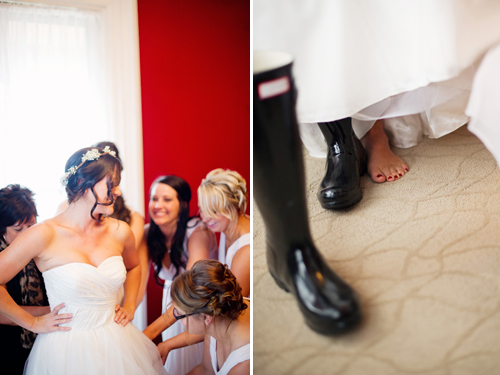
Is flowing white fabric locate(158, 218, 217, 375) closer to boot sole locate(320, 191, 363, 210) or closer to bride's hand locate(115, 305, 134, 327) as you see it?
bride's hand locate(115, 305, 134, 327)

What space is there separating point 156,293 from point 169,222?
0.18m

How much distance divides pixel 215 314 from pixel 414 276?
480mm

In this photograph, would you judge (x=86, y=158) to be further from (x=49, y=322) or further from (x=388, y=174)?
(x=388, y=174)

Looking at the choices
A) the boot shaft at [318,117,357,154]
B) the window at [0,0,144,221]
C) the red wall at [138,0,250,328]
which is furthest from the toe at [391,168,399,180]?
the window at [0,0,144,221]

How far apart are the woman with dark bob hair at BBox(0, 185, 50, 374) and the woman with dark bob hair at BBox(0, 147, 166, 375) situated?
0.04 feet

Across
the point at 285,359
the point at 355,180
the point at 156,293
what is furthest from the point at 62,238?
the point at 355,180

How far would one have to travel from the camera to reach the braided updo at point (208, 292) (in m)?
1.03

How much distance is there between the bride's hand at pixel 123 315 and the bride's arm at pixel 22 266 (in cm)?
10

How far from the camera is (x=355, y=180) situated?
0.99 meters

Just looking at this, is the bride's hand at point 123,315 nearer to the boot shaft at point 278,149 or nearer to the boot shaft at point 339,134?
the boot shaft at point 278,149

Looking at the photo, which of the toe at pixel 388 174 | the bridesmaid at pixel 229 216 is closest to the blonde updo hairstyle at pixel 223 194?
the bridesmaid at pixel 229 216

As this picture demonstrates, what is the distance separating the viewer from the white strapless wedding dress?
93cm

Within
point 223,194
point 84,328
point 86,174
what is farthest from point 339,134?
point 84,328

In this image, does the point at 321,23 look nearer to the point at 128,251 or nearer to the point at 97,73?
the point at 97,73
